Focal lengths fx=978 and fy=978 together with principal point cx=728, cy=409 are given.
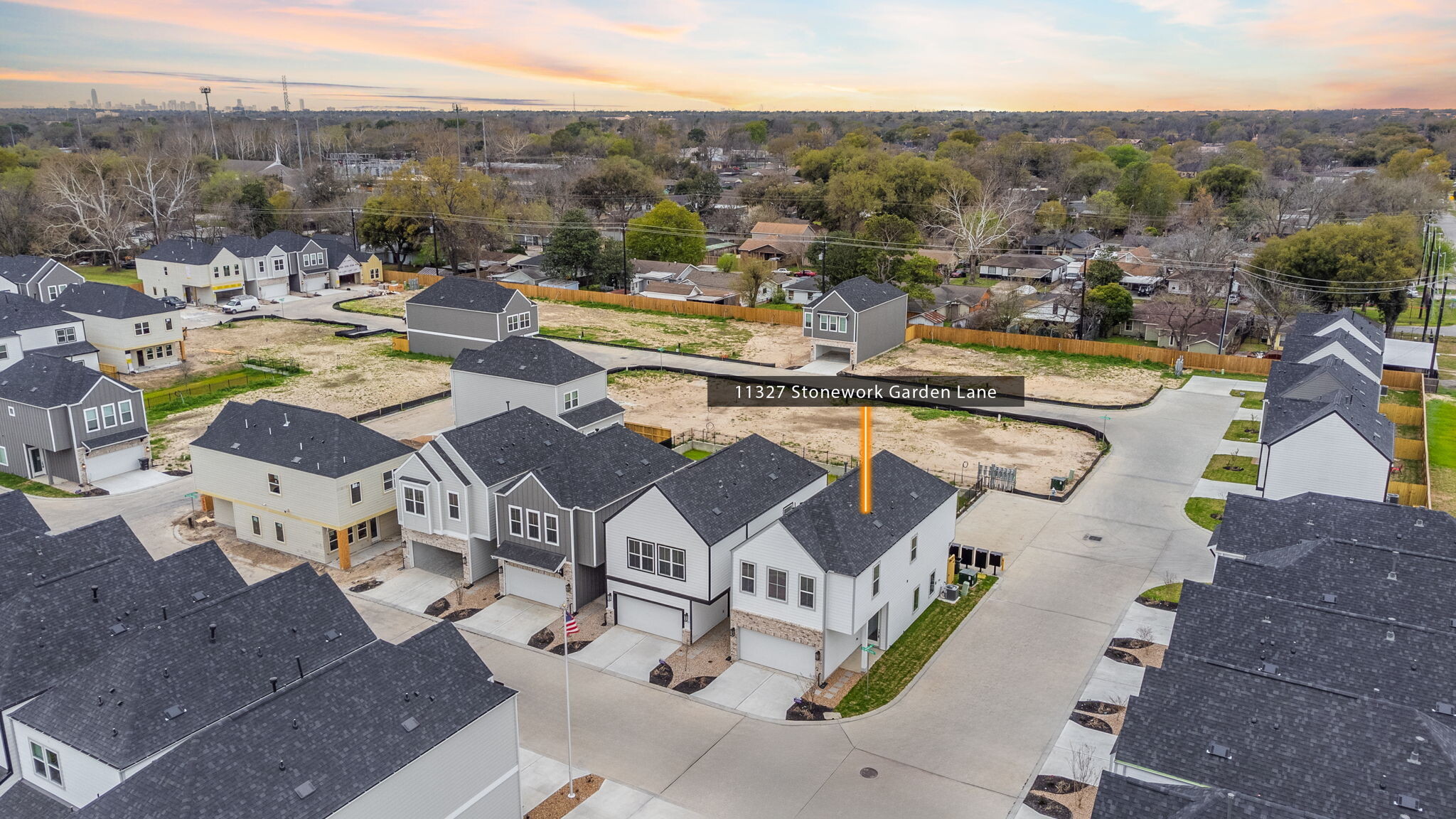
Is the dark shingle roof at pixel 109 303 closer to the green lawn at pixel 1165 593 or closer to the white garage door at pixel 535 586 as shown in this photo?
the white garage door at pixel 535 586

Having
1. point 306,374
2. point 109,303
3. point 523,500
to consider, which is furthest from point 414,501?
point 109,303

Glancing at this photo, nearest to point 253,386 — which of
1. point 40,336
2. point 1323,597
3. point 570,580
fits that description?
point 40,336

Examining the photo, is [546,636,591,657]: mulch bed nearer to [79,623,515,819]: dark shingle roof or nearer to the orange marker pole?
[79,623,515,819]: dark shingle roof

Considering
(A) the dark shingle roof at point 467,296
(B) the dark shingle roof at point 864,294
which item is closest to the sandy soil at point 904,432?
(B) the dark shingle roof at point 864,294

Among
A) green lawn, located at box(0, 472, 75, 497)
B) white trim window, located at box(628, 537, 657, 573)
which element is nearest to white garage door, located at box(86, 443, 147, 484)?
green lawn, located at box(0, 472, 75, 497)

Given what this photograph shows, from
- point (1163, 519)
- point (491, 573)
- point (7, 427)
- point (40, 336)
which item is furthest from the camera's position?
point (40, 336)

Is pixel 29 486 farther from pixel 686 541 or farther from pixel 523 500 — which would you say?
pixel 686 541

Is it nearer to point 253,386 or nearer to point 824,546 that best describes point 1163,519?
point 824,546
